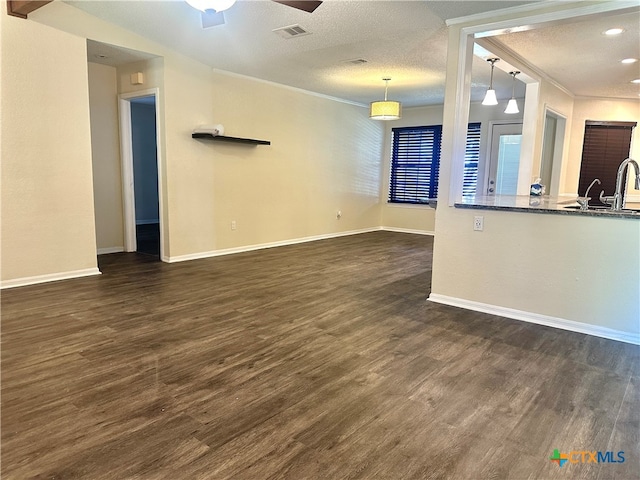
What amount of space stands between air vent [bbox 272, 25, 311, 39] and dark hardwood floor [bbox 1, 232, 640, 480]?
2.62m

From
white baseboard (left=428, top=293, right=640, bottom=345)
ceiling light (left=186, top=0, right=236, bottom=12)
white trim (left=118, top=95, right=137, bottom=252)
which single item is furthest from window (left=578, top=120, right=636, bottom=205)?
white trim (left=118, top=95, right=137, bottom=252)

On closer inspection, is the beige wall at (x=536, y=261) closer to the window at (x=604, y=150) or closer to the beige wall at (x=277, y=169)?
the beige wall at (x=277, y=169)

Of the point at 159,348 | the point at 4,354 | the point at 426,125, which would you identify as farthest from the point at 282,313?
the point at 426,125

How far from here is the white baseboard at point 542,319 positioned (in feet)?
10.1

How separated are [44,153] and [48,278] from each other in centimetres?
Answer: 127

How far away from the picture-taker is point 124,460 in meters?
1.69

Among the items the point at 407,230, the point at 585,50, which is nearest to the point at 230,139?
the point at 585,50

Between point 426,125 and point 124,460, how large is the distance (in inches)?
307

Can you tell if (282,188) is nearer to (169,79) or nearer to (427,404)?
(169,79)

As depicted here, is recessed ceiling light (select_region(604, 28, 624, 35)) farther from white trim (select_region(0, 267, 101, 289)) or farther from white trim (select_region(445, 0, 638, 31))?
white trim (select_region(0, 267, 101, 289))

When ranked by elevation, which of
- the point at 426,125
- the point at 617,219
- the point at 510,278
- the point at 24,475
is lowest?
the point at 24,475

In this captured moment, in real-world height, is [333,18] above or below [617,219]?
above

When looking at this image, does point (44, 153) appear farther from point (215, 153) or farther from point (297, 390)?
point (297, 390)

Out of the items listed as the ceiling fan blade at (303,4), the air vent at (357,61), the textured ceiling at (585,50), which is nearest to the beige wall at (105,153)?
the air vent at (357,61)
